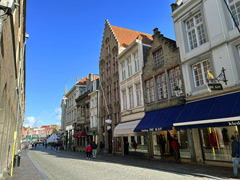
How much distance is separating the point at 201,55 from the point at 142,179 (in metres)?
9.12

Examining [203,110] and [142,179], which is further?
[203,110]

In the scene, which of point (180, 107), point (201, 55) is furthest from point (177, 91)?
point (201, 55)

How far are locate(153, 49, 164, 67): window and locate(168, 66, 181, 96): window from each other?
5.50ft

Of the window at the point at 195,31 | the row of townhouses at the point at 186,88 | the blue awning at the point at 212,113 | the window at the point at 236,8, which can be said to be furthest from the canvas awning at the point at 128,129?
the window at the point at 236,8

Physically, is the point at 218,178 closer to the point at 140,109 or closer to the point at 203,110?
the point at 203,110

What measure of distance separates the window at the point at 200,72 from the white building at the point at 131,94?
6.65 metres

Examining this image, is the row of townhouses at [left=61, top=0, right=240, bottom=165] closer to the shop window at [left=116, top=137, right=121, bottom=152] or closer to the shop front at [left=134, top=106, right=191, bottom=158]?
the shop front at [left=134, top=106, right=191, bottom=158]

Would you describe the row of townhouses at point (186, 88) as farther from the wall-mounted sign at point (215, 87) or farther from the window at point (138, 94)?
the window at point (138, 94)

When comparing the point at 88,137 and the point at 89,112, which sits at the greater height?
the point at 89,112

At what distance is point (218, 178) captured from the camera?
788cm

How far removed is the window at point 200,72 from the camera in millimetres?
12523

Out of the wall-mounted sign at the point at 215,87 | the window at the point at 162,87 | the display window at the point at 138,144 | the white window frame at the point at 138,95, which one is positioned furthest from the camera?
the white window frame at the point at 138,95

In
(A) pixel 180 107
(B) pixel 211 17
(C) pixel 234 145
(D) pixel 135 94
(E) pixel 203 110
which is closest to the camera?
(C) pixel 234 145

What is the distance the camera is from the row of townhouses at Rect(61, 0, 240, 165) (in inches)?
417
